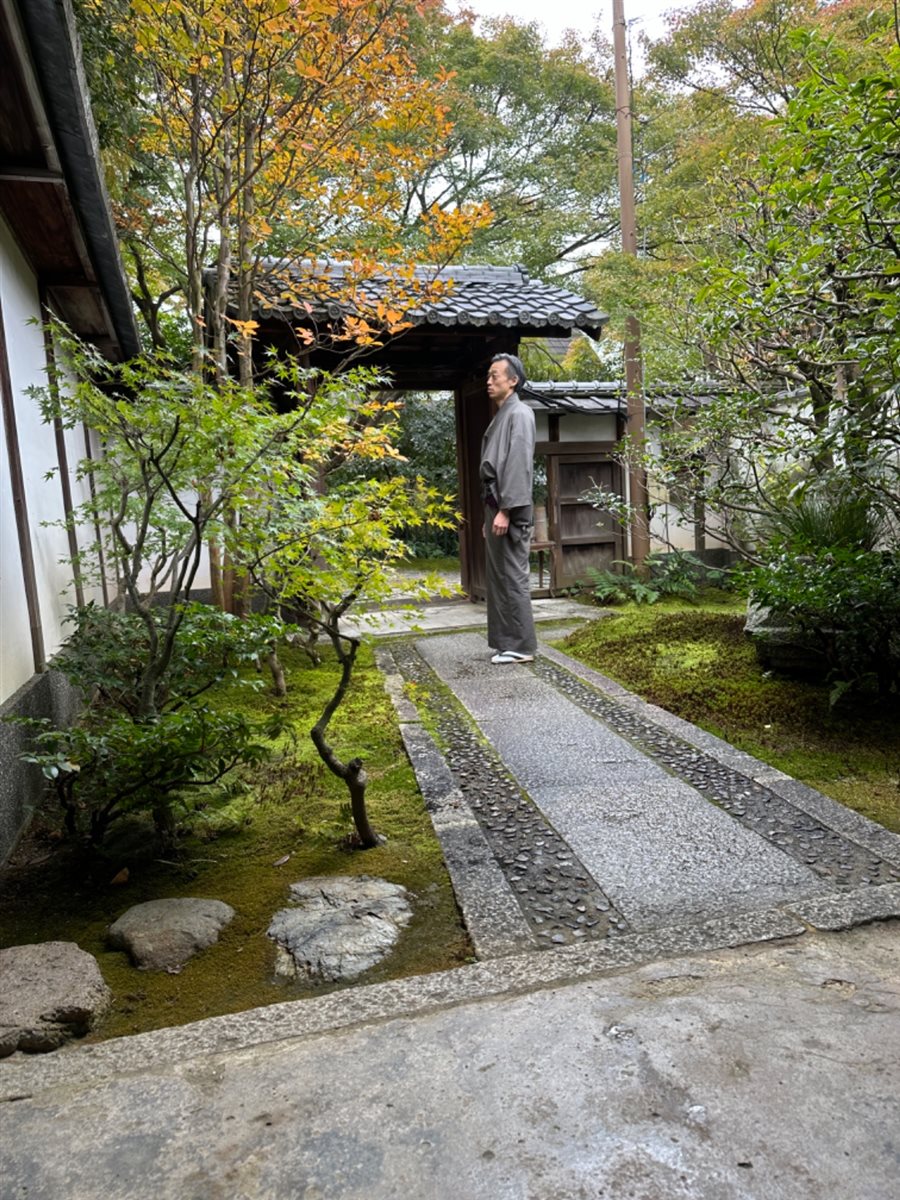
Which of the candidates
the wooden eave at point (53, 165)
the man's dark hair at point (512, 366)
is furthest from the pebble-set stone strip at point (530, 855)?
the wooden eave at point (53, 165)

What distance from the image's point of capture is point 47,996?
201 centimetres

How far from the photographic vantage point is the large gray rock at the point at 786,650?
481 cm

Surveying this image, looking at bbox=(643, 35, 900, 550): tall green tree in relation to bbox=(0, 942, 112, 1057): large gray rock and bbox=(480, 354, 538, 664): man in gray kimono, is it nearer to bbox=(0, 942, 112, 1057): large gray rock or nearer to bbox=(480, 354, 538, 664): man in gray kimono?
bbox=(480, 354, 538, 664): man in gray kimono

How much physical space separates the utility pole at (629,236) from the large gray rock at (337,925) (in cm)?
680

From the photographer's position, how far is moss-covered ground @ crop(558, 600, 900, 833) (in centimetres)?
352

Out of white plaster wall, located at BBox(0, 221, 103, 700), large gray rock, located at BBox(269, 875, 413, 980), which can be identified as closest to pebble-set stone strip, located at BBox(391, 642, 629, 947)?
large gray rock, located at BBox(269, 875, 413, 980)

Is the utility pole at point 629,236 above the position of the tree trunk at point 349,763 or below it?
above

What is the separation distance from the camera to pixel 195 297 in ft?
16.4

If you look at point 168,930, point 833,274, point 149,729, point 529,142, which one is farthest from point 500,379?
point 529,142

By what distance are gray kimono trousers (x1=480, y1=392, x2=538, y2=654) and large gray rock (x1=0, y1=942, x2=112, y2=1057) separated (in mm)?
4174

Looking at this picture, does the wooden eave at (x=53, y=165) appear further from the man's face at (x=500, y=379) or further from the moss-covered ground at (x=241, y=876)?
the moss-covered ground at (x=241, y=876)

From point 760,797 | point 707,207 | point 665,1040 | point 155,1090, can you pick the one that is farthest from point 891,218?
point 707,207

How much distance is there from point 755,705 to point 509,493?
2.42 metres

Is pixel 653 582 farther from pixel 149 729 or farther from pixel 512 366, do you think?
pixel 149 729
